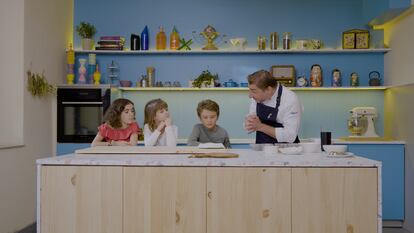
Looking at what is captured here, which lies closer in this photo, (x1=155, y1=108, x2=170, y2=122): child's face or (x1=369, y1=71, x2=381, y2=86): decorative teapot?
(x1=155, y1=108, x2=170, y2=122): child's face

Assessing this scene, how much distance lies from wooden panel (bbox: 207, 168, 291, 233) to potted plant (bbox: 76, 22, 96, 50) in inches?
157

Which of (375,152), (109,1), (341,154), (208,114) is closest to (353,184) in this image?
(341,154)

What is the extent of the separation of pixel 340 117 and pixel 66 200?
4141 mm

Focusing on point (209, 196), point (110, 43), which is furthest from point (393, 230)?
point (110, 43)

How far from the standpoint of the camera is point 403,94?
5.02 m

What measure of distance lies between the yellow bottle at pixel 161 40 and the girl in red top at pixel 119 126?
2.30 m

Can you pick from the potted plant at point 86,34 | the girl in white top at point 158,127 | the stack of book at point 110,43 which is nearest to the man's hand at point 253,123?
the girl in white top at point 158,127

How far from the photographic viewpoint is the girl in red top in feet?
11.8

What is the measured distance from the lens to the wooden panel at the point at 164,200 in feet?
7.57

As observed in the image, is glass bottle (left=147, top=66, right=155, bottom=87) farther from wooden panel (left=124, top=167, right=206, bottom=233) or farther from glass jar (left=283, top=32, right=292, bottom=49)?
wooden panel (left=124, top=167, right=206, bottom=233)

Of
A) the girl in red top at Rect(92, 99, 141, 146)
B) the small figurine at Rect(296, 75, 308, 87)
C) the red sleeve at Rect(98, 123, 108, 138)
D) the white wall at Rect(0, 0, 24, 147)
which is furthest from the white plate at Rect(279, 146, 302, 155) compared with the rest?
the small figurine at Rect(296, 75, 308, 87)

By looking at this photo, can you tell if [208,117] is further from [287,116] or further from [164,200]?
[164,200]

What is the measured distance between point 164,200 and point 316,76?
12.3ft

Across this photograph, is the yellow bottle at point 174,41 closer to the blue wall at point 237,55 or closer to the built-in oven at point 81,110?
the blue wall at point 237,55
